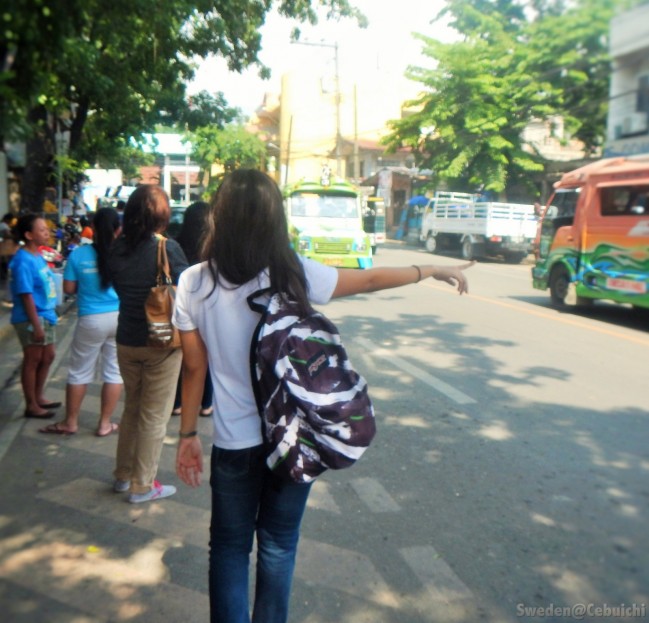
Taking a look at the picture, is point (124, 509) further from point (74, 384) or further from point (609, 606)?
point (609, 606)

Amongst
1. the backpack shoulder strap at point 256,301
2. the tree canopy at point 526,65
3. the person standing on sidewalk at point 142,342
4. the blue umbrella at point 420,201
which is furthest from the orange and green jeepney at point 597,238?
the blue umbrella at point 420,201

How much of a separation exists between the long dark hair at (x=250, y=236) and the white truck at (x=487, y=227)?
21.0m

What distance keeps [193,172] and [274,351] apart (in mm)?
51563

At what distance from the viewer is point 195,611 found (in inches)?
117

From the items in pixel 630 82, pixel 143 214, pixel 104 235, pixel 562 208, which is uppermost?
pixel 630 82

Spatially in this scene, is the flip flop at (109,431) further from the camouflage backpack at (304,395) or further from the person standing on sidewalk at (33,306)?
Answer: the camouflage backpack at (304,395)

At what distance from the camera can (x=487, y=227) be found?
75.5 feet

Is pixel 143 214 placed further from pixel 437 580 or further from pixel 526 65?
pixel 437 580

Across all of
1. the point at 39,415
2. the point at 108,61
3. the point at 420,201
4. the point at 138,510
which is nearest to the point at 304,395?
A: the point at 138,510

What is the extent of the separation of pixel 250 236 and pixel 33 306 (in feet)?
11.6

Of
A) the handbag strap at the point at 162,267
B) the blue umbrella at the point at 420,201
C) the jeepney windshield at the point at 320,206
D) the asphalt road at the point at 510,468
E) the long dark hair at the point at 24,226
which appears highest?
the blue umbrella at the point at 420,201

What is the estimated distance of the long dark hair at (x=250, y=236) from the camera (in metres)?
2.27

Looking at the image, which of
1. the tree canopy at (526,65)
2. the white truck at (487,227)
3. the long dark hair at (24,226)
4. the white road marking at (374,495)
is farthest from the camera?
the white truck at (487,227)

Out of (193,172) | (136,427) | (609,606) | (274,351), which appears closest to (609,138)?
(274,351)
